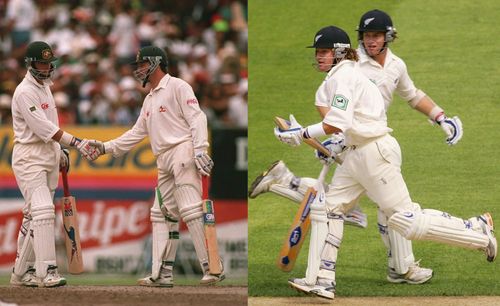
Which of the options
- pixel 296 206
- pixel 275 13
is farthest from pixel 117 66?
pixel 296 206

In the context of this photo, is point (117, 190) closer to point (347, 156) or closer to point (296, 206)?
point (296, 206)

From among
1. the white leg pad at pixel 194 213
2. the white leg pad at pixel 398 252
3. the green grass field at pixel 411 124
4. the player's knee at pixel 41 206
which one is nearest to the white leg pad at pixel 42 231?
the player's knee at pixel 41 206

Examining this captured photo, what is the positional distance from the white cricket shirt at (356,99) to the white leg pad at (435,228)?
0.61 meters

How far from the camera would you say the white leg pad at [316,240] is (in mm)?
7977

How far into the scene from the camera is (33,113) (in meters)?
8.78

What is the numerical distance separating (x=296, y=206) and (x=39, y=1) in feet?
22.8

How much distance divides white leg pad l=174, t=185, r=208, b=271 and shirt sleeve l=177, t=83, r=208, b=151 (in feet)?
1.28

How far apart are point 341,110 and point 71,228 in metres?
2.72

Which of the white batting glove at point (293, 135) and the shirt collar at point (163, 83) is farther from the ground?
the shirt collar at point (163, 83)

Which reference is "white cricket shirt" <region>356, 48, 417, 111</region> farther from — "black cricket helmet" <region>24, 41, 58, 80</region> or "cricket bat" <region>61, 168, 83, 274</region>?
"cricket bat" <region>61, 168, 83, 274</region>

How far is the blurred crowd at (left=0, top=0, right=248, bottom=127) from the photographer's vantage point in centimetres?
1350

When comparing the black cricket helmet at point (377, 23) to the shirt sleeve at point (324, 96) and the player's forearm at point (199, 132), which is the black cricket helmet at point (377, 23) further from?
the player's forearm at point (199, 132)

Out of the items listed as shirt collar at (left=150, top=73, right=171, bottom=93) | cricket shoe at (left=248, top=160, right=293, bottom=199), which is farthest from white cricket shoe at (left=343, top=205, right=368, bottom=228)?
shirt collar at (left=150, top=73, right=171, bottom=93)

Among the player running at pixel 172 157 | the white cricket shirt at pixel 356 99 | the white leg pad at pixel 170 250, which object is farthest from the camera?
the white leg pad at pixel 170 250
